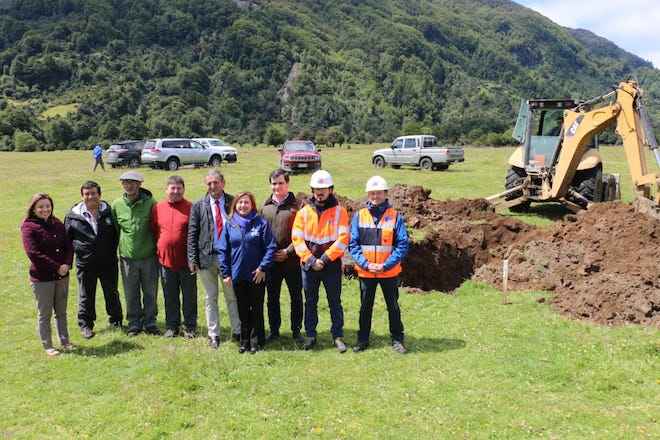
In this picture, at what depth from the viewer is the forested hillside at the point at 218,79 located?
94875 millimetres

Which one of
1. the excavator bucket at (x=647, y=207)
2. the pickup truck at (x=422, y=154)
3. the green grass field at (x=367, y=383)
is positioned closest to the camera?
the green grass field at (x=367, y=383)

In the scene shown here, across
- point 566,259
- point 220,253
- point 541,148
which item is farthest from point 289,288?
point 541,148

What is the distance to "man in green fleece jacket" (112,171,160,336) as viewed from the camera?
279 inches

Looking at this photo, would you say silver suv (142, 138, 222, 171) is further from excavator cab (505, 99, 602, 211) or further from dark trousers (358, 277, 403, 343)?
dark trousers (358, 277, 403, 343)

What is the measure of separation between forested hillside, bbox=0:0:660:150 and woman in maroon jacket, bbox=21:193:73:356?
6163 centimetres

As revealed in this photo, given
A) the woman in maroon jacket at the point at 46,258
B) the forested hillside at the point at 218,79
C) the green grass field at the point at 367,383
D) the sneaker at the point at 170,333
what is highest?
the forested hillside at the point at 218,79

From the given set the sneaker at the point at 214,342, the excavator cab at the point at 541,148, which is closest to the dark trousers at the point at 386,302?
the sneaker at the point at 214,342

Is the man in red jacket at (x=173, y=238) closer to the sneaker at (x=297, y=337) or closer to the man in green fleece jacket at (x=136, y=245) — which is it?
the man in green fleece jacket at (x=136, y=245)

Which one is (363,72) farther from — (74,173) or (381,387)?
(381,387)

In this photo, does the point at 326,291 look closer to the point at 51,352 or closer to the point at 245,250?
the point at 245,250

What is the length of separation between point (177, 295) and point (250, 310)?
4.11 feet

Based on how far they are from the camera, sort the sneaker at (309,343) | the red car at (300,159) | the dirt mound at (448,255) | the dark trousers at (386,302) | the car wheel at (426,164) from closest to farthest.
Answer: the dark trousers at (386,302) < the sneaker at (309,343) < the dirt mound at (448,255) < the red car at (300,159) < the car wheel at (426,164)

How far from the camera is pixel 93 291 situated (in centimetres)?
752

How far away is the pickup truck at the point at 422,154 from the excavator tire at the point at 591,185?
1463 cm
